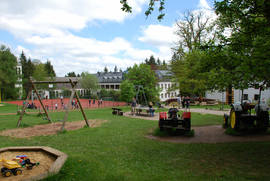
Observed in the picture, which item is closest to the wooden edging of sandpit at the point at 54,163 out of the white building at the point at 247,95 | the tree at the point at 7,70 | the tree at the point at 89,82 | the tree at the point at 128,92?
the tree at the point at 128,92

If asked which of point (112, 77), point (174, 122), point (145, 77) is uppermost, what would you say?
point (112, 77)

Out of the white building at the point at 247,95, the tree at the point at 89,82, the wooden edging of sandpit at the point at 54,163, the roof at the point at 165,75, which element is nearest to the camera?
the wooden edging of sandpit at the point at 54,163

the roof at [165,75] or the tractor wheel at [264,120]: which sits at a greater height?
the roof at [165,75]

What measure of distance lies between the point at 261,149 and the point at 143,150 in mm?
4194

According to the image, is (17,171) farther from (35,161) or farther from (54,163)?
(35,161)

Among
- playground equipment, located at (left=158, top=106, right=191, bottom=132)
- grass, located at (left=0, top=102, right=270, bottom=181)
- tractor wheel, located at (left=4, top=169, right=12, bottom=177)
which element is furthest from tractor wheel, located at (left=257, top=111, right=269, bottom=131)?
tractor wheel, located at (left=4, top=169, right=12, bottom=177)

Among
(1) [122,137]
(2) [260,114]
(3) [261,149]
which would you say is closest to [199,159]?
(3) [261,149]

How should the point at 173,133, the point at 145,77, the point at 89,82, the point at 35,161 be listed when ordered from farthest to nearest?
the point at 89,82
the point at 145,77
the point at 173,133
the point at 35,161

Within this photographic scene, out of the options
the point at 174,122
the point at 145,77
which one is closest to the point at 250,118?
the point at 174,122

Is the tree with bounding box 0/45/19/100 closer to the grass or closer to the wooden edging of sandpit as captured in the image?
the grass

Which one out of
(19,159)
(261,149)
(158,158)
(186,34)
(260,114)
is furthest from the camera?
(186,34)

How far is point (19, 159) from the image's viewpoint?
191 inches

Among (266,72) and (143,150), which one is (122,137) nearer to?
(143,150)

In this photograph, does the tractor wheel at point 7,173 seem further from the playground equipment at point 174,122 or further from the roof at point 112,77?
the roof at point 112,77
